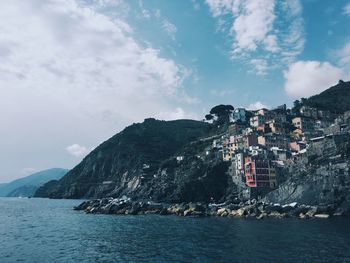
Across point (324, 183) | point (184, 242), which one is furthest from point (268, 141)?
point (184, 242)

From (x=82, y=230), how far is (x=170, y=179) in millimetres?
86995

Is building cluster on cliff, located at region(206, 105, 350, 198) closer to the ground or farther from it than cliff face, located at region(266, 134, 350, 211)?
farther from it

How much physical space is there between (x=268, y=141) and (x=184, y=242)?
3994 inches

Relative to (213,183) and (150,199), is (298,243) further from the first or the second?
(150,199)

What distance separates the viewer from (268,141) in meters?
149

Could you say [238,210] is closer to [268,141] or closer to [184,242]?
[184,242]

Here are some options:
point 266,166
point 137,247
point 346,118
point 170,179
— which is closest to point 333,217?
point 266,166

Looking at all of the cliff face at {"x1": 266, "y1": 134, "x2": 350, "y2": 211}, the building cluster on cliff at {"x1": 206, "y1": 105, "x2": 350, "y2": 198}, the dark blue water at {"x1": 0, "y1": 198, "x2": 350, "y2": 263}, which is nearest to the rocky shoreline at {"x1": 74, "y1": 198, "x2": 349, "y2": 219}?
the cliff face at {"x1": 266, "y1": 134, "x2": 350, "y2": 211}

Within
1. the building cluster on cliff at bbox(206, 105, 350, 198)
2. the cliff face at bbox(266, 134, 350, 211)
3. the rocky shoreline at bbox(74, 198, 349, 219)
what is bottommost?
the rocky shoreline at bbox(74, 198, 349, 219)

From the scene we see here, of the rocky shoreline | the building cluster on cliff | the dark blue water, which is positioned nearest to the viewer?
the dark blue water


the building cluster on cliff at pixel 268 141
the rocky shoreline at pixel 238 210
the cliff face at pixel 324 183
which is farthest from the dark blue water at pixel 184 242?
the building cluster on cliff at pixel 268 141

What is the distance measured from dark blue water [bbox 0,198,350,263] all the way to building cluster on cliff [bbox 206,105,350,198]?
47.5 metres

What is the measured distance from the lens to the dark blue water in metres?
45.4

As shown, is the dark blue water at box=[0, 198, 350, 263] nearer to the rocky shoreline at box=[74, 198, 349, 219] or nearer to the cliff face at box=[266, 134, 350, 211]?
the rocky shoreline at box=[74, 198, 349, 219]
